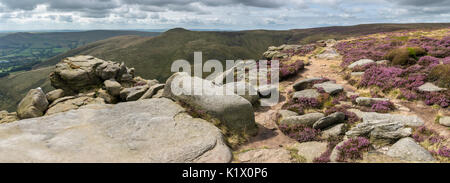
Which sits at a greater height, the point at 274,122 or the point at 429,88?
the point at 429,88

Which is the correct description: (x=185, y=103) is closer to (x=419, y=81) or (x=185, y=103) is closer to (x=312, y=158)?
(x=312, y=158)

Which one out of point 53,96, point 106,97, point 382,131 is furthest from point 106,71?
point 382,131

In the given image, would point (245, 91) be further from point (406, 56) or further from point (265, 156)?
point (406, 56)

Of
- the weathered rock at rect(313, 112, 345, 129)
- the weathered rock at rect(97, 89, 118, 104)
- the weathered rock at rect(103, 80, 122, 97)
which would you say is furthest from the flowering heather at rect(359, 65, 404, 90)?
the weathered rock at rect(97, 89, 118, 104)

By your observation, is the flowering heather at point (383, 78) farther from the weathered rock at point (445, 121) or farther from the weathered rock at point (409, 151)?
the weathered rock at point (409, 151)

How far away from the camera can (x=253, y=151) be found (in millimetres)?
11305

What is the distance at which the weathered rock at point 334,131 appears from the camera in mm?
12297

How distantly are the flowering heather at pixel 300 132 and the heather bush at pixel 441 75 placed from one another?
37.2ft

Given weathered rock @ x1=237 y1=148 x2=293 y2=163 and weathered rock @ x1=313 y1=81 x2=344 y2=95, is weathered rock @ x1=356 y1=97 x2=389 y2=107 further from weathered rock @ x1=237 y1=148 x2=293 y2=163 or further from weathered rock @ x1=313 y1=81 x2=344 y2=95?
weathered rock @ x1=237 y1=148 x2=293 y2=163

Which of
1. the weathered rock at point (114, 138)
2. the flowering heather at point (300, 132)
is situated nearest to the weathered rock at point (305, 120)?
the flowering heather at point (300, 132)

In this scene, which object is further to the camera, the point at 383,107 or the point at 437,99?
the point at 383,107

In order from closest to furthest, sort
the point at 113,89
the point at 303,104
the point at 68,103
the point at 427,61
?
the point at 303,104 → the point at 427,61 → the point at 68,103 → the point at 113,89

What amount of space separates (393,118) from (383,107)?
6.29 ft

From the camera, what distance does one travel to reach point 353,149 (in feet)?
32.7
